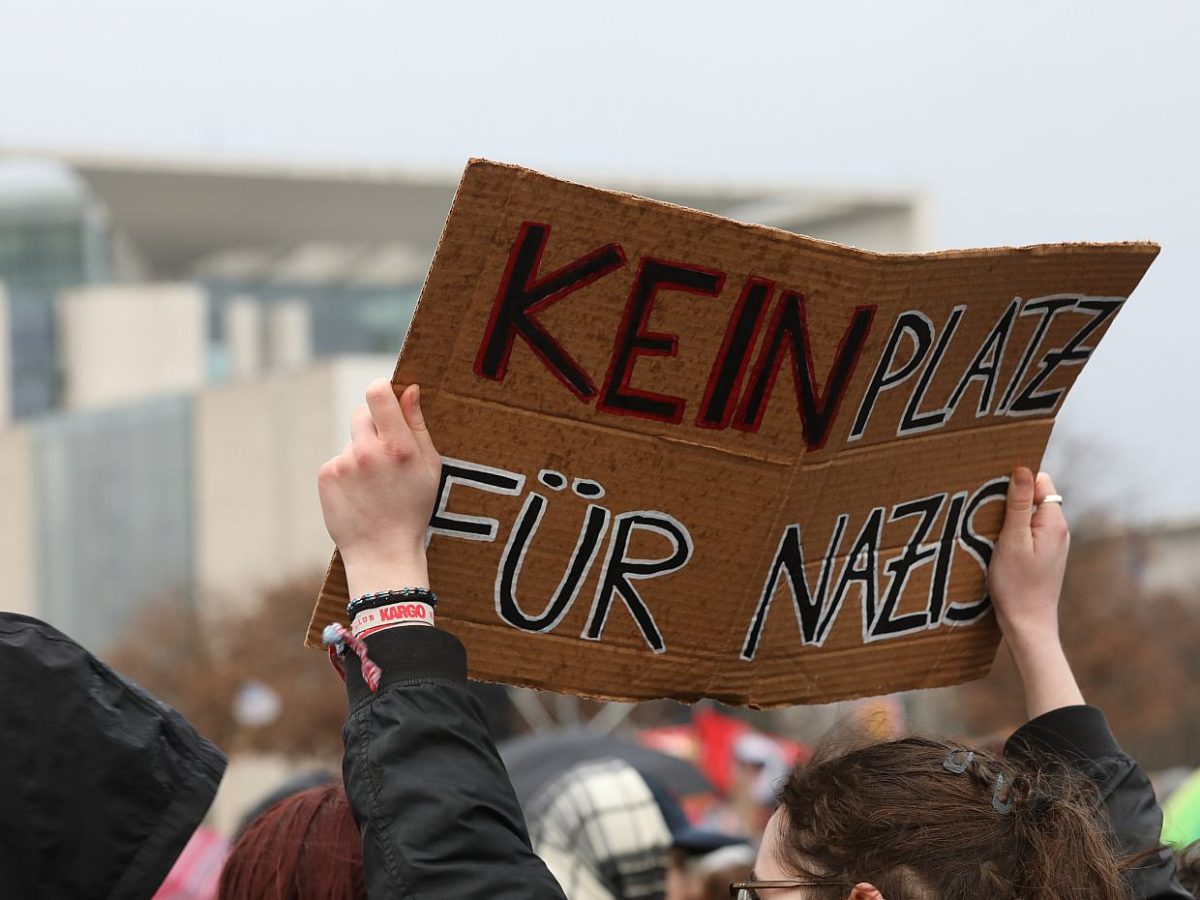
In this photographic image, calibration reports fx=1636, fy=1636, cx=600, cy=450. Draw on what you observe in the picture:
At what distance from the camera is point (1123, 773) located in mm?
2074

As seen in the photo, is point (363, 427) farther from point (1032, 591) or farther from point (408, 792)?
point (1032, 591)

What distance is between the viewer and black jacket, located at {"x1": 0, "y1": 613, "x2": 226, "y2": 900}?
171 cm

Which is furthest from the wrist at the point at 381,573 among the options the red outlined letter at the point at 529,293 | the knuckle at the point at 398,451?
the red outlined letter at the point at 529,293

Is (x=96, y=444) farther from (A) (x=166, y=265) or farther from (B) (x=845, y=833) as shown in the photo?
(B) (x=845, y=833)

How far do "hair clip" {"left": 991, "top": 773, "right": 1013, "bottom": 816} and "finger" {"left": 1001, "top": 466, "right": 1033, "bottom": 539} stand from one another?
1.85ft

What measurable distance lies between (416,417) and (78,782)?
20.7 inches

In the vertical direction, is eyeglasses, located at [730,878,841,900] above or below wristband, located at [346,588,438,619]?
below

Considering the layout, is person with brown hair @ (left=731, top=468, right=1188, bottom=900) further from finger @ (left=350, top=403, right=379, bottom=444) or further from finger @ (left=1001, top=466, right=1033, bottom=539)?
finger @ (left=350, top=403, right=379, bottom=444)

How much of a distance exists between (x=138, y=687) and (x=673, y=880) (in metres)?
1.77

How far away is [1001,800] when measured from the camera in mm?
1721

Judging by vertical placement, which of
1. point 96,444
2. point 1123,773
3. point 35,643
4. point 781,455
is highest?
point 781,455

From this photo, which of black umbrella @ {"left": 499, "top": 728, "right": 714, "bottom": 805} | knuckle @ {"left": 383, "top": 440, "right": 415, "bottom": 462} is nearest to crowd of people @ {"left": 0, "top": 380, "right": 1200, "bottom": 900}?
knuckle @ {"left": 383, "top": 440, "right": 415, "bottom": 462}

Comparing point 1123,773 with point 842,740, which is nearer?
point 842,740

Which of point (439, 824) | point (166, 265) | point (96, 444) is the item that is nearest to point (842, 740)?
Result: point (439, 824)
